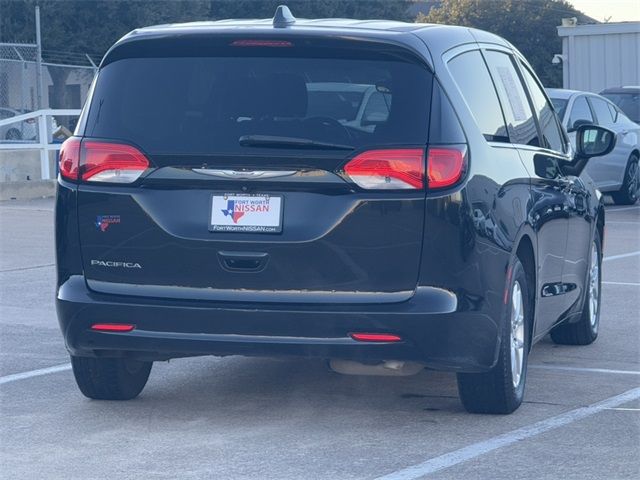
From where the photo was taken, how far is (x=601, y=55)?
2862 centimetres

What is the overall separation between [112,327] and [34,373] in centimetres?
170

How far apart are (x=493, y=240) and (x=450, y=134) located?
1.68ft

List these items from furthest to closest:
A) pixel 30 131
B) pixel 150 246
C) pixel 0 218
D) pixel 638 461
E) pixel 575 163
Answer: pixel 30 131 → pixel 0 218 → pixel 575 163 → pixel 150 246 → pixel 638 461

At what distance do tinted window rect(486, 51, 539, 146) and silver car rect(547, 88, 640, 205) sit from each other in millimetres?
11554

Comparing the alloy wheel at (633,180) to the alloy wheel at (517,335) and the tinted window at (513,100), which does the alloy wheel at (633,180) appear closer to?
the tinted window at (513,100)

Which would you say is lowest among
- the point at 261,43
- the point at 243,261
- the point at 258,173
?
the point at 243,261

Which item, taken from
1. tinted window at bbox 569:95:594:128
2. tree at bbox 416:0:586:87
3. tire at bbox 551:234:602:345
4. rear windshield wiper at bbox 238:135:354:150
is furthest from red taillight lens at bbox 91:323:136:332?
tree at bbox 416:0:586:87

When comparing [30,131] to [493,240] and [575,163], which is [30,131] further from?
[493,240]

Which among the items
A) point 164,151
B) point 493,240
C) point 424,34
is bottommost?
point 493,240

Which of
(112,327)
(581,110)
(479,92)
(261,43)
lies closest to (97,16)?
(581,110)

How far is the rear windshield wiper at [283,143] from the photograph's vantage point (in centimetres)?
595

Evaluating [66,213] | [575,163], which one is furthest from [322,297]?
[575,163]

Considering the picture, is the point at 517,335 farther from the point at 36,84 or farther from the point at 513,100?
the point at 36,84

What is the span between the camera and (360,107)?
6.07m
